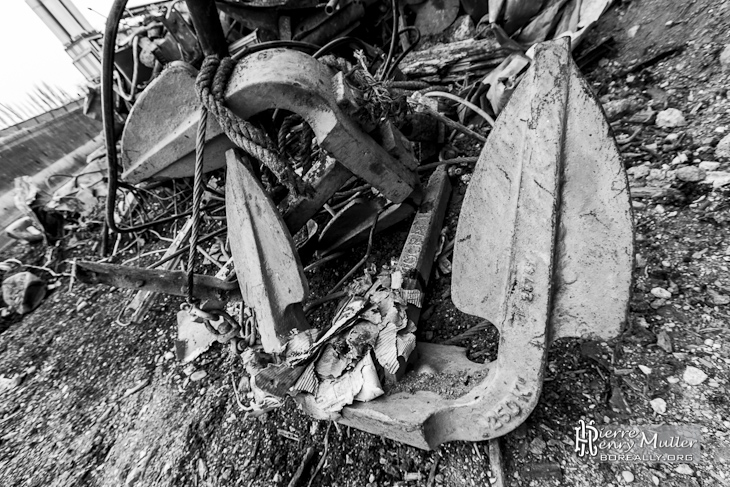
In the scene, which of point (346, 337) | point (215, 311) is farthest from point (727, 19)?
point (215, 311)

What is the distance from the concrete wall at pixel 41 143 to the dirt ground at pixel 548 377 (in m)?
2.13

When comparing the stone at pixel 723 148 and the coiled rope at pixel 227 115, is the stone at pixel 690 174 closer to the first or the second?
the stone at pixel 723 148

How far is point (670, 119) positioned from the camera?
1.41m

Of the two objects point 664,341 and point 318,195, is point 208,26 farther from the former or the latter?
point 664,341

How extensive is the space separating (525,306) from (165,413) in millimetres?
1580

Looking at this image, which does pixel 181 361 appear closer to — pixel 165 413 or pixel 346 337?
pixel 165 413

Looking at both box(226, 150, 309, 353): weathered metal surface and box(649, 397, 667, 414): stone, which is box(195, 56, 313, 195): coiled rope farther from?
box(649, 397, 667, 414): stone

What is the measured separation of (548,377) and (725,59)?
155 centimetres

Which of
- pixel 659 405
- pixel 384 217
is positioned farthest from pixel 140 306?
pixel 659 405

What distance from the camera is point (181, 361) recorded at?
1710mm

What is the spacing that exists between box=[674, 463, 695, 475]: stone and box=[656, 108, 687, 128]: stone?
1286 mm

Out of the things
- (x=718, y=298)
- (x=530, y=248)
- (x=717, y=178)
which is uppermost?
(x=530, y=248)

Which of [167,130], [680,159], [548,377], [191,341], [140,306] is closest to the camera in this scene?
[548,377]

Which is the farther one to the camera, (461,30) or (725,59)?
(461,30)
